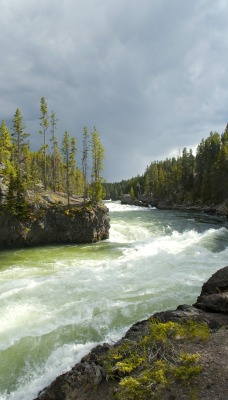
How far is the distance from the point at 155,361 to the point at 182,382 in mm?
933

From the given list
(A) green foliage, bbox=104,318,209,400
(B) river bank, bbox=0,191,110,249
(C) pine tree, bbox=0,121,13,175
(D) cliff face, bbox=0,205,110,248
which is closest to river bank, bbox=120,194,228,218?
(D) cliff face, bbox=0,205,110,248

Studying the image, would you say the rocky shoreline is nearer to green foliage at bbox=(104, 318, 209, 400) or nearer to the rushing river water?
green foliage at bbox=(104, 318, 209, 400)

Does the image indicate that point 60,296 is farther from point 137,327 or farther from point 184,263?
point 184,263

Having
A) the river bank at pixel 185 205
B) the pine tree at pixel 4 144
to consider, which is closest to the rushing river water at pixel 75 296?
the pine tree at pixel 4 144

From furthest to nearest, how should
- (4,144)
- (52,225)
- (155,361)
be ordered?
1. (4,144)
2. (52,225)
3. (155,361)

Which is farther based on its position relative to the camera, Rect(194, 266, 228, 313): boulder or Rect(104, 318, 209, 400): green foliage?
Rect(194, 266, 228, 313): boulder

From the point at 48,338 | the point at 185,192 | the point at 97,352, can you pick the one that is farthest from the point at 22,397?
the point at 185,192

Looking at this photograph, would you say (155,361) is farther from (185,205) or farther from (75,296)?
(185,205)

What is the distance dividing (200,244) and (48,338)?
934 inches

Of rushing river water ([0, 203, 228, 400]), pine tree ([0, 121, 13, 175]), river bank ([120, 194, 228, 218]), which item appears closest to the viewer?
rushing river water ([0, 203, 228, 400])

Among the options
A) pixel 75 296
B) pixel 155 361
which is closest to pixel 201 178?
pixel 75 296

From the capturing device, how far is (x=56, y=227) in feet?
112

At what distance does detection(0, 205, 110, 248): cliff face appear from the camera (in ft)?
103

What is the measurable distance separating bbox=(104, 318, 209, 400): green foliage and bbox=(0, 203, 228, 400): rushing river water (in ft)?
9.47
